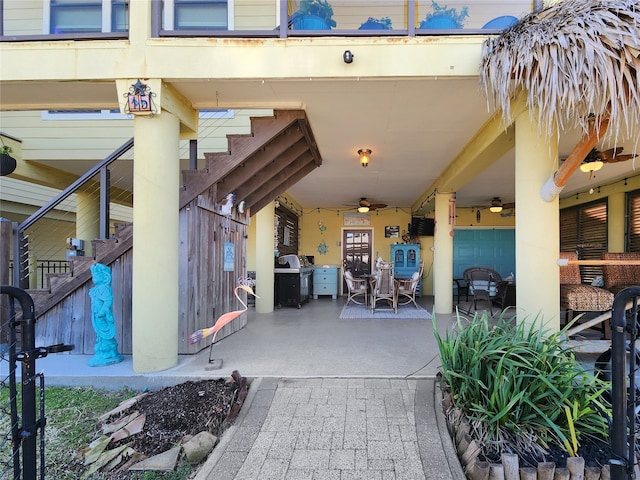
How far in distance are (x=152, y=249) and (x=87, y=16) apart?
10.5 ft

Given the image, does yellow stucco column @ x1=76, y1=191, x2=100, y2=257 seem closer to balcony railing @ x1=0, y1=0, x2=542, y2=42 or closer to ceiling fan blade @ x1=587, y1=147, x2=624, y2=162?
balcony railing @ x1=0, y1=0, x2=542, y2=42

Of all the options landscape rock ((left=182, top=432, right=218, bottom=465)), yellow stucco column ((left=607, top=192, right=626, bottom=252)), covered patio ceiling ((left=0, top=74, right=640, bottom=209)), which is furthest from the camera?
yellow stucco column ((left=607, top=192, right=626, bottom=252))

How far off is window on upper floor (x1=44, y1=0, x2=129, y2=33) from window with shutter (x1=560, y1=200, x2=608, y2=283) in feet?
28.9

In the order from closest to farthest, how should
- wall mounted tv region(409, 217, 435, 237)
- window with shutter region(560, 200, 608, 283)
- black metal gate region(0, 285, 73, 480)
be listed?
1. black metal gate region(0, 285, 73, 480)
2. window with shutter region(560, 200, 608, 283)
3. wall mounted tv region(409, 217, 435, 237)

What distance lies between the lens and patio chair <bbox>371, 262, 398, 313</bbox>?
696cm

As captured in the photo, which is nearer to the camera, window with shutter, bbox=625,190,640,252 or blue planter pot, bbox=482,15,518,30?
blue planter pot, bbox=482,15,518,30

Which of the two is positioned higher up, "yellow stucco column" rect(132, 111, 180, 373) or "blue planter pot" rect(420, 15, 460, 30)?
"blue planter pot" rect(420, 15, 460, 30)

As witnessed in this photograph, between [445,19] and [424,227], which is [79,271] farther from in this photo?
[424,227]

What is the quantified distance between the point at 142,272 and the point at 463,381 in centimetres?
295

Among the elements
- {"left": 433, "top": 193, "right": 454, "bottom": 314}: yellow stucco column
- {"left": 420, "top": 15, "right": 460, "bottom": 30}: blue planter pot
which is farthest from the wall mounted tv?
{"left": 420, "top": 15, "right": 460, "bottom": 30}: blue planter pot

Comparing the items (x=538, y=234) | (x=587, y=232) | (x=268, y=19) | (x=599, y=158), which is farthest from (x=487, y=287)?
(x=268, y=19)

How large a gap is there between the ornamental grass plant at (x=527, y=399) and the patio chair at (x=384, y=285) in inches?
172

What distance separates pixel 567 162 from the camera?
2.88 meters

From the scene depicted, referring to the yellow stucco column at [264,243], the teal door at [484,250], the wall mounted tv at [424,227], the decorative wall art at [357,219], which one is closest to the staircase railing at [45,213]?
the yellow stucco column at [264,243]
